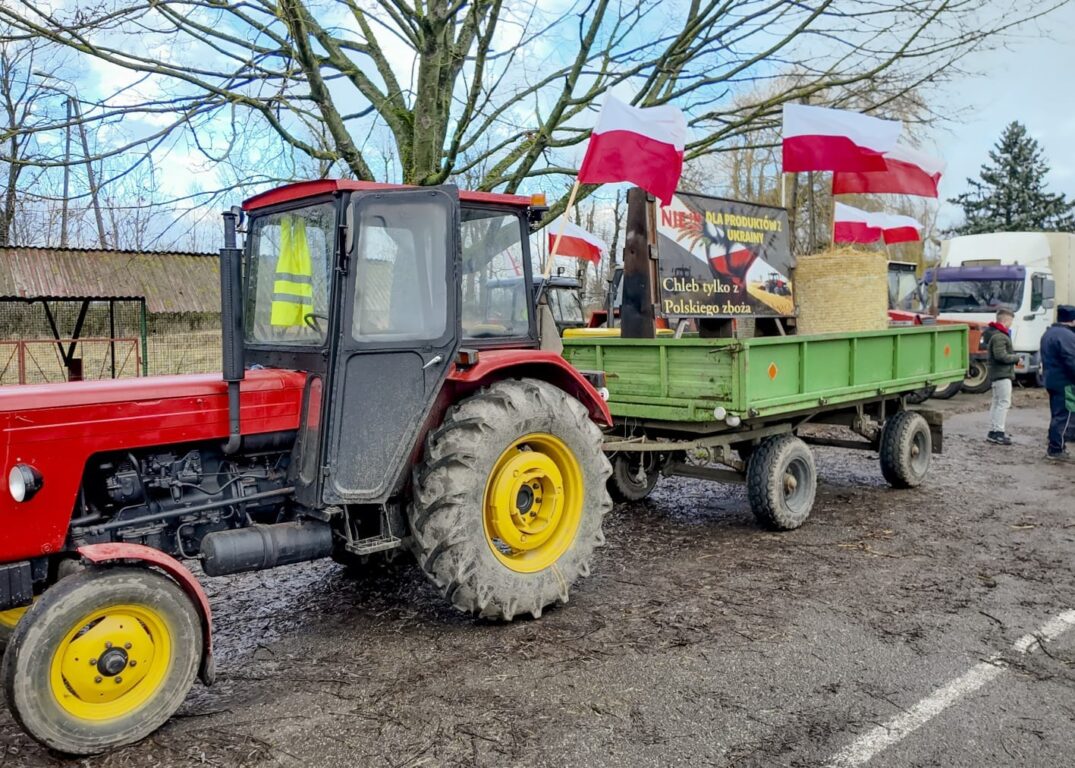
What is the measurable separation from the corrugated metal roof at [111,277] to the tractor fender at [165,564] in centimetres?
1087

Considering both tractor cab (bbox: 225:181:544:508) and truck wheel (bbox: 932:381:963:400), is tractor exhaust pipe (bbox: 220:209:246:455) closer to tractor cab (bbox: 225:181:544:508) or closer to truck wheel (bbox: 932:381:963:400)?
tractor cab (bbox: 225:181:544:508)

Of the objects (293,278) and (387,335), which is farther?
(293,278)

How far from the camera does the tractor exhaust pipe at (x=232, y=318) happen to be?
133 inches

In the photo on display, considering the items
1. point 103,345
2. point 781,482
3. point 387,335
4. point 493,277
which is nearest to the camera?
point 387,335

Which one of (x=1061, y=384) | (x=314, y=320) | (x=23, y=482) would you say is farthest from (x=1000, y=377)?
(x=23, y=482)

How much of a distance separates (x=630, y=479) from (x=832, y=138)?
11.0 feet

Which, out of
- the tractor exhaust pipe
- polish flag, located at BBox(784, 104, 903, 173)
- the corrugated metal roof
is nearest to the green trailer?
polish flag, located at BBox(784, 104, 903, 173)

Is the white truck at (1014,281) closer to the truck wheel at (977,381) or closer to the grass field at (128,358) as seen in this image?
the truck wheel at (977,381)

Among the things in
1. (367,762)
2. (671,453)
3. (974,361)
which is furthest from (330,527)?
(974,361)

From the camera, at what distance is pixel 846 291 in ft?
23.1

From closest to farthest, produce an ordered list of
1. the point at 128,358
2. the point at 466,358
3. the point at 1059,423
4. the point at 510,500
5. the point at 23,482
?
the point at 23,482, the point at 466,358, the point at 510,500, the point at 1059,423, the point at 128,358

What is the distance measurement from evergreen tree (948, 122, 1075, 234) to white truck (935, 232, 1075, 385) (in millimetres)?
18467

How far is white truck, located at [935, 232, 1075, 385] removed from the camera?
55.5 feet

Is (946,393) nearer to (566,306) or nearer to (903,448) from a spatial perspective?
(566,306)
